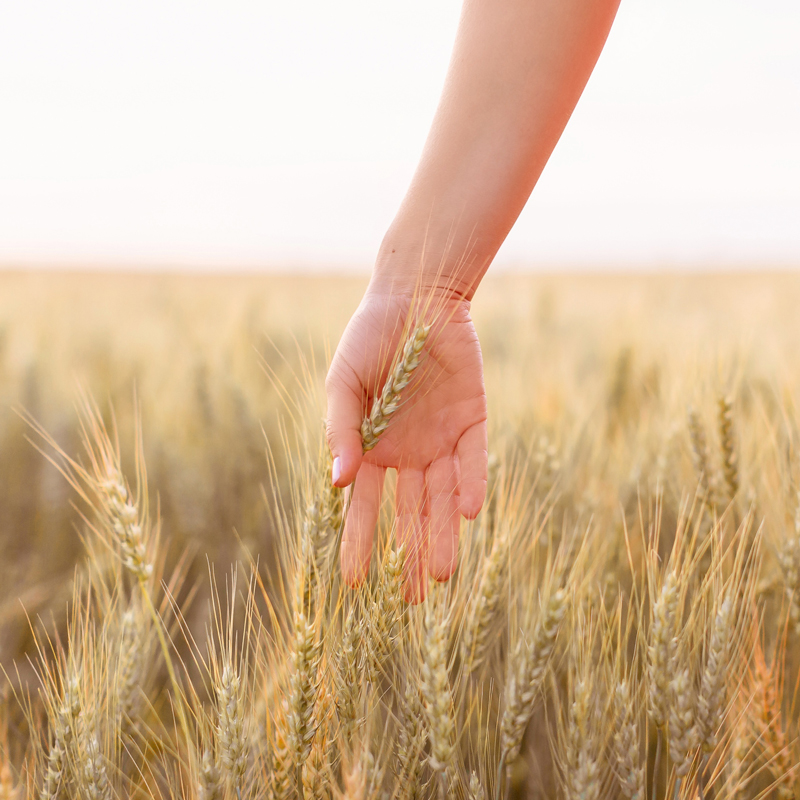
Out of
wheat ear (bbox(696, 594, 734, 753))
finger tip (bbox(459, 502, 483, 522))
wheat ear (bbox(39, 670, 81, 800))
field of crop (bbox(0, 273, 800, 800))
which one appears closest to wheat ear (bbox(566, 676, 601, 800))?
field of crop (bbox(0, 273, 800, 800))

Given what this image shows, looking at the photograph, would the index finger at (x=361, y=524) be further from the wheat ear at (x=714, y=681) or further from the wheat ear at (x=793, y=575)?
the wheat ear at (x=793, y=575)

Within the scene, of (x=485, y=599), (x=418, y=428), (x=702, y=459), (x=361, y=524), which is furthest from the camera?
(x=702, y=459)

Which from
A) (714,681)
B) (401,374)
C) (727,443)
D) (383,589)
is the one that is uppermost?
(401,374)

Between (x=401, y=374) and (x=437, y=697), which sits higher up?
(x=401, y=374)

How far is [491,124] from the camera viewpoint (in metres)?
1.04

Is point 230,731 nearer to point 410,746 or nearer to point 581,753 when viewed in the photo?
point 410,746

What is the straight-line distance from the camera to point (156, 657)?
1243 mm

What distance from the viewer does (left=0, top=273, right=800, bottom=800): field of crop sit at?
0.76m

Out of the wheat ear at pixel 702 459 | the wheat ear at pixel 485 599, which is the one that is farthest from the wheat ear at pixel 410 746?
the wheat ear at pixel 702 459

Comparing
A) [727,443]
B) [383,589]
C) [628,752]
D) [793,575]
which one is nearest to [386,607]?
[383,589]

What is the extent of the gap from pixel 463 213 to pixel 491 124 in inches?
6.2

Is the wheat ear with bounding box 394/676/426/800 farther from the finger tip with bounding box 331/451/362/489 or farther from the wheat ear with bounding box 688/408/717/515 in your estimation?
the wheat ear with bounding box 688/408/717/515

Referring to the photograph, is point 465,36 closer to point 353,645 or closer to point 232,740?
point 353,645

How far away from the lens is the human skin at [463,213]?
39.8 inches
